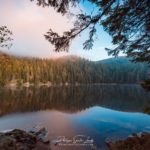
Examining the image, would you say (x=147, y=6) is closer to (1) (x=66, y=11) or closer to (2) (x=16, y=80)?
(1) (x=66, y=11)

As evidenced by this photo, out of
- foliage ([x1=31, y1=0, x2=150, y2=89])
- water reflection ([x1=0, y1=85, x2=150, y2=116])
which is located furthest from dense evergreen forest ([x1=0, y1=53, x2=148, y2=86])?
foliage ([x1=31, y1=0, x2=150, y2=89])

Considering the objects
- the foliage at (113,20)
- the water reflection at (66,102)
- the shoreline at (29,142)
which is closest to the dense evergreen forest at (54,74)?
the water reflection at (66,102)

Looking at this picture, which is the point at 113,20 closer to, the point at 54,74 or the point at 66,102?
the point at 66,102

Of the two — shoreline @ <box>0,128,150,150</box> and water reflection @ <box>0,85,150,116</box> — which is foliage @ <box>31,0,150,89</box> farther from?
water reflection @ <box>0,85,150,116</box>

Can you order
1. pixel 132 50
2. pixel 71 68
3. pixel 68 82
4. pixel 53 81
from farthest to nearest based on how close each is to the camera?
pixel 71 68 < pixel 68 82 < pixel 53 81 < pixel 132 50

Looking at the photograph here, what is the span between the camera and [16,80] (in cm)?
10225

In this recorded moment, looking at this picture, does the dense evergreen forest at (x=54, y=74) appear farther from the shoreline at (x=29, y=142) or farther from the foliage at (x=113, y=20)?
the foliage at (x=113, y=20)

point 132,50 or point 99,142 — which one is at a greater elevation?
point 132,50

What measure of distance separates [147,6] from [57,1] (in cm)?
250

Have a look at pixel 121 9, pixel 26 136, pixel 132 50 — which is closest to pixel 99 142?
pixel 26 136

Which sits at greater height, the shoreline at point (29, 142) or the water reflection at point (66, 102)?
the water reflection at point (66, 102)

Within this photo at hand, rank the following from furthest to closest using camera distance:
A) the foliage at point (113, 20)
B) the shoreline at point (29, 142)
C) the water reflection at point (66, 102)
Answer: the water reflection at point (66, 102) → the shoreline at point (29, 142) → the foliage at point (113, 20)

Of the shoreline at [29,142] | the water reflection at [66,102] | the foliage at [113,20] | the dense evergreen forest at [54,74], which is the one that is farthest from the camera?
the dense evergreen forest at [54,74]


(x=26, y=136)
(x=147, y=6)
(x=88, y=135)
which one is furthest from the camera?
(x=88, y=135)
